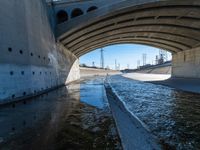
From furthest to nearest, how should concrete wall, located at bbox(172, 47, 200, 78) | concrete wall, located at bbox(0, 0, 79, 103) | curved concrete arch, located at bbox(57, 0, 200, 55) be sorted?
concrete wall, located at bbox(172, 47, 200, 78) → curved concrete arch, located at bbox(57, 0, 200, 55) → concrete wall, located at bbox(0, 0, 79, 103)

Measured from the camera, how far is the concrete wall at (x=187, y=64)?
26.5m

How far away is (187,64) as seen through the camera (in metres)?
29.8

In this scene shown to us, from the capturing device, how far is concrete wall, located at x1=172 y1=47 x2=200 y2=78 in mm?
26478

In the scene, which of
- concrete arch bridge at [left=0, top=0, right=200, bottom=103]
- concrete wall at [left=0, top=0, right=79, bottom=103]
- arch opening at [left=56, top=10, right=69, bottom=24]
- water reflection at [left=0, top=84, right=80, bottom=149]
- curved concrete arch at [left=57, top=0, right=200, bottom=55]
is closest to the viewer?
→ water reflection at [left=0, top=84, right=80, bottom=149]

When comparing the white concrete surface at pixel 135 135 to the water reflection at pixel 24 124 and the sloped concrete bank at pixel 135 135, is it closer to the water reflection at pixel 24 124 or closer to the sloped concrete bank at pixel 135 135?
the sloped concrete bank at pixel 135 135

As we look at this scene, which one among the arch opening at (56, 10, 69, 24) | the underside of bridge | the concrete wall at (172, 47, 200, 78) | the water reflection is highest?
the arch opening at (56, 10, 69, 24)

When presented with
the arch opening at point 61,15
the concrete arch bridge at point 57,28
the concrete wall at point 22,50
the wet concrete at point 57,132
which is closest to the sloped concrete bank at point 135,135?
the wet concrete at point 57,132

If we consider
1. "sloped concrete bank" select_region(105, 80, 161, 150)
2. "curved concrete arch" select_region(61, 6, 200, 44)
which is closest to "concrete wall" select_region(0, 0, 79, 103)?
"curved concrete arch" select_region(61, 6, 200, 44)

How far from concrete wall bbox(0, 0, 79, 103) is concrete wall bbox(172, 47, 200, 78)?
24.4 meters

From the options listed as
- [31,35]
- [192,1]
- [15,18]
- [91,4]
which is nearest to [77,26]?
[91,4]

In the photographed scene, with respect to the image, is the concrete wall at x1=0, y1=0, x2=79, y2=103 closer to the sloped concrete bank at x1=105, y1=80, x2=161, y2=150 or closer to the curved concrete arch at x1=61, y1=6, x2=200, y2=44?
the curved concrete arch at x1=61, y1=6, x2=200, y2=44

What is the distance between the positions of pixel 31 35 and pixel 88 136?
35.2ft

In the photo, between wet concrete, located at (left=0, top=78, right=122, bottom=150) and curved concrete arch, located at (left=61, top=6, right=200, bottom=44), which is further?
curved concrete arch, located at (left=61, top=6, right=200, bottom=44)

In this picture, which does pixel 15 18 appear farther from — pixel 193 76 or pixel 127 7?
pixel 193 76
